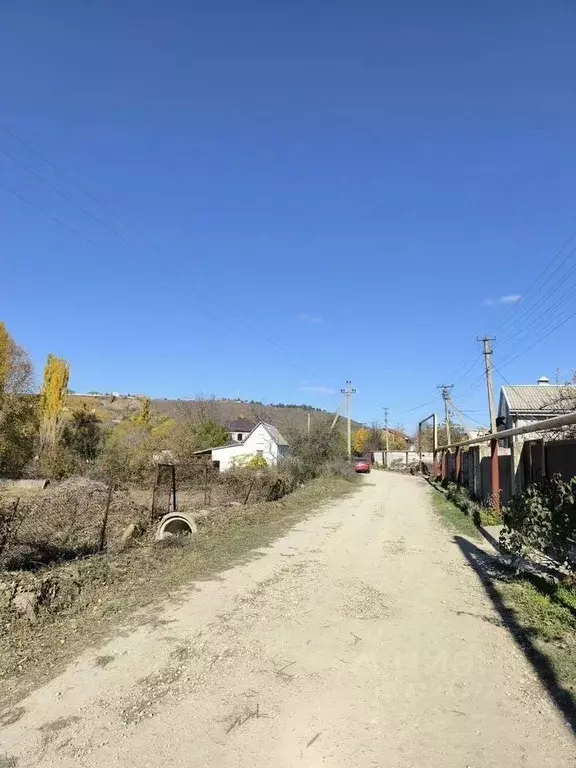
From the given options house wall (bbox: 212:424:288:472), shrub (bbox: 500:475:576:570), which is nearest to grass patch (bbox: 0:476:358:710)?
shrub (bbox: 500:475:576:570)

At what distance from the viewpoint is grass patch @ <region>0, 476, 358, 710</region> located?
16.8 feet

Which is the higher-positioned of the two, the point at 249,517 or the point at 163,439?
the point at 163,439

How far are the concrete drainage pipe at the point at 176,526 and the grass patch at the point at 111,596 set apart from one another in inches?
13.2

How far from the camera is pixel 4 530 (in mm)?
9289

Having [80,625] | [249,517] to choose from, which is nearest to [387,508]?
[249,517]

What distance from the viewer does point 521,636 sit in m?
6.09

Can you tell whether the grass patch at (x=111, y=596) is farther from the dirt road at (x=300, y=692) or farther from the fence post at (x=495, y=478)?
the fence post at (x=495, y=478)

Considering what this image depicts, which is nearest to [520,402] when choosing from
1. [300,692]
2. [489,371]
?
[489,371]

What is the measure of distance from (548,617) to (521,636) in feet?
2.83

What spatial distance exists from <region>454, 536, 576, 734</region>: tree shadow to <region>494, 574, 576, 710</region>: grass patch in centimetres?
4

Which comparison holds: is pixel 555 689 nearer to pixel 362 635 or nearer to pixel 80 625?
pixel 362 635

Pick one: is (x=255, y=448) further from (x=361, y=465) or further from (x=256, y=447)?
(x=361, y=465)

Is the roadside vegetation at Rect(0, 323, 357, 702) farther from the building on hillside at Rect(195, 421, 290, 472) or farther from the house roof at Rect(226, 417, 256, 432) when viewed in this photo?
the house roof at Rect(226, 417, 256, 432)

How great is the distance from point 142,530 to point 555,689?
9.20 metres
